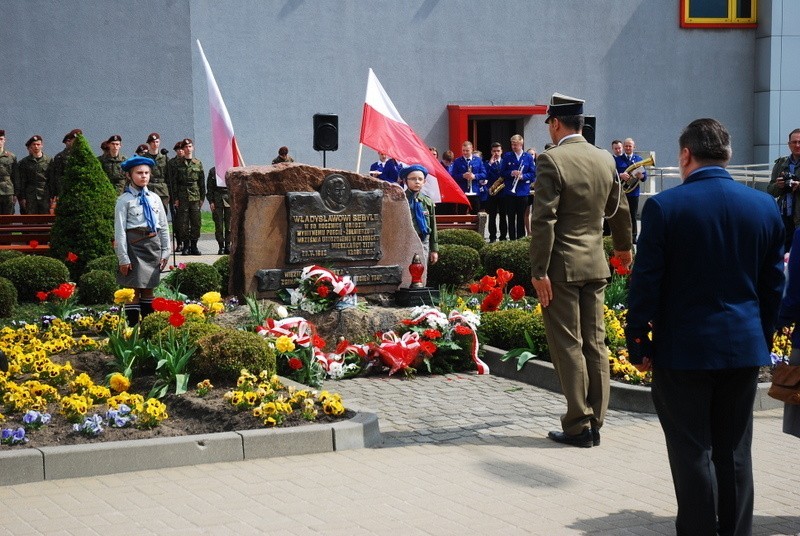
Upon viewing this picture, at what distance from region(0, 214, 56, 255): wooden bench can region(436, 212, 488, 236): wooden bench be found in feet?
19.2

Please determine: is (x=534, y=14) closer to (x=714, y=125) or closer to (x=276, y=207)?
(x=276, y=207)

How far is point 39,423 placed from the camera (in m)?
7.21

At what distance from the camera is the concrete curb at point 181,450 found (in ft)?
21.7

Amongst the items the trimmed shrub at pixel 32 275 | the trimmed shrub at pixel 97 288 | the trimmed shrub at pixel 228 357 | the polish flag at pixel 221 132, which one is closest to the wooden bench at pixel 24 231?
the trimmed shrub at pixel 32 275

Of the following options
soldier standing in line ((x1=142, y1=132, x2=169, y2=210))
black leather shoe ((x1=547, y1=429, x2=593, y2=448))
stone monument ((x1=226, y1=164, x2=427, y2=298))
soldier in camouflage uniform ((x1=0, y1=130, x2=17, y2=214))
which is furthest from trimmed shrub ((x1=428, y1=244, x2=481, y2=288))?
soldier in camouflage uniform ((x1=0, y1=130, x2=17, y2=214))

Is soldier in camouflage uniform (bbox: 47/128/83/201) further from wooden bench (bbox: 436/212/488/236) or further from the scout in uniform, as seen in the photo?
the scout in uniform

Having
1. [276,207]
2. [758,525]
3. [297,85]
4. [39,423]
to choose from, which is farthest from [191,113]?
[758,525]

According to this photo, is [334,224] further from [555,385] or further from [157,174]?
[157,174]

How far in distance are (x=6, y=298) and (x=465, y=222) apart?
8.30 metres

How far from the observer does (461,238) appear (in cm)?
1691

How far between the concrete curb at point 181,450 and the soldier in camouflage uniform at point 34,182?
579 inches

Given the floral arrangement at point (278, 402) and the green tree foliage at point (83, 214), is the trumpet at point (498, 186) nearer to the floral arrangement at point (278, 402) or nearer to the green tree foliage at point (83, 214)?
the green tree foliage at point (83, 214)

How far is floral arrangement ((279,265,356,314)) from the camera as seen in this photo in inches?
416

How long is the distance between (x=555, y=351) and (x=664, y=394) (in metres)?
2.24
